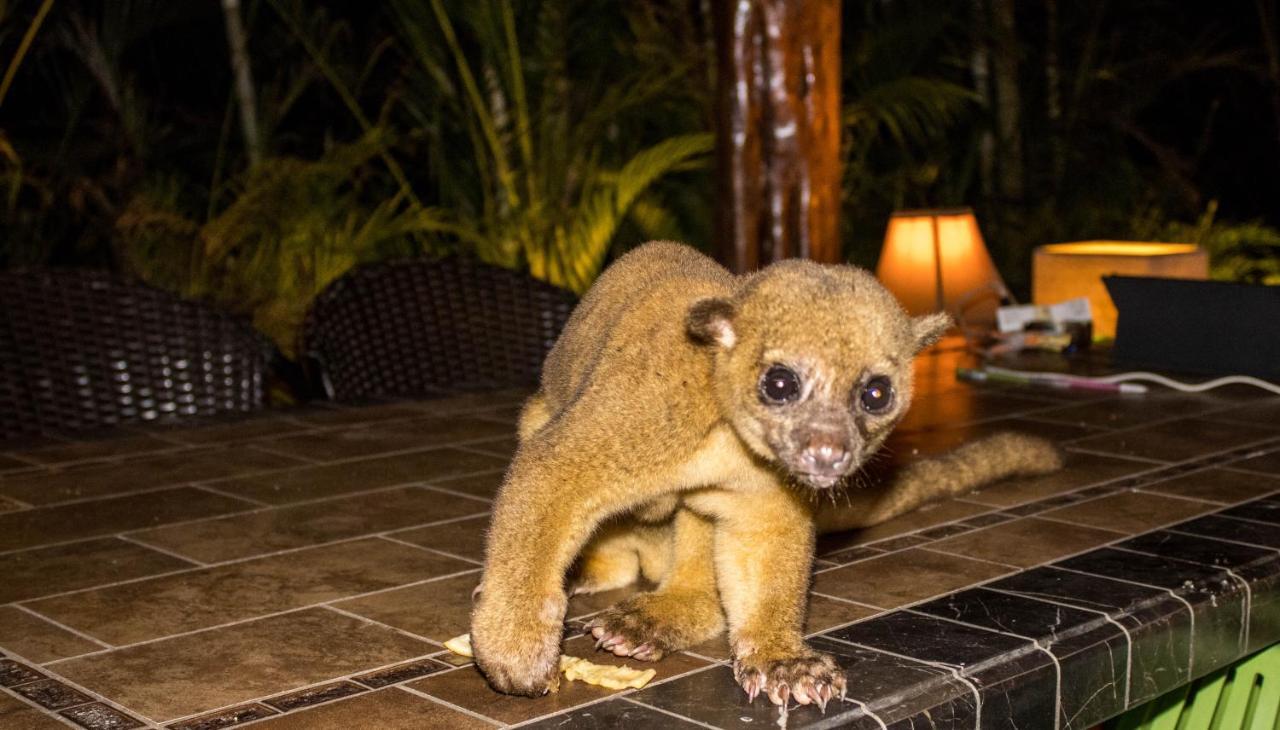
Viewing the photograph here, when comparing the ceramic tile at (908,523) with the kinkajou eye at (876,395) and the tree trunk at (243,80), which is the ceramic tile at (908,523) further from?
the tree trunk at (243,80)

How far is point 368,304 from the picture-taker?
4438mm

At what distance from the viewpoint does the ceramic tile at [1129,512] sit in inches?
109

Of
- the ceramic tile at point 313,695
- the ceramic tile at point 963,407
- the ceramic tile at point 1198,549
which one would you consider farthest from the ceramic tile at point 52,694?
the ceramic tile at point 963,407

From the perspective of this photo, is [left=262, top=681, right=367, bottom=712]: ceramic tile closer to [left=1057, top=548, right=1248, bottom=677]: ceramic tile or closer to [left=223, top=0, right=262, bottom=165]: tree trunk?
[left=1057, top=548, right=1248, bottom=677]: ceramic tile

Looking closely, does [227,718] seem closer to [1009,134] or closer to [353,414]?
[353,414]

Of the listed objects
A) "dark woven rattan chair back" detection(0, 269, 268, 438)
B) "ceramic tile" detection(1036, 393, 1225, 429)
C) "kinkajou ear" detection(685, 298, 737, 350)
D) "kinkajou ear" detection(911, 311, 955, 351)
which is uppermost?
"kinkajou ear" detection(685, 298, 737, 350)

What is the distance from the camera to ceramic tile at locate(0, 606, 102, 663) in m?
2.05

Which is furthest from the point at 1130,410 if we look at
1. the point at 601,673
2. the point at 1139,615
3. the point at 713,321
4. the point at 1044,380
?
the point at 601,673

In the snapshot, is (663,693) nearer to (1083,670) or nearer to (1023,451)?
(1083,670)

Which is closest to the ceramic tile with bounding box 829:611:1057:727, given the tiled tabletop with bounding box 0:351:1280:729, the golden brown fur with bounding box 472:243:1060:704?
the tiled tabletop with bounding box 0:351:1280:729

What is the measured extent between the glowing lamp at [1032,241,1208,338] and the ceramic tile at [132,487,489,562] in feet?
9.14

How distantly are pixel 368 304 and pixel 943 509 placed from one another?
2112 mm

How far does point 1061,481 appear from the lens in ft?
10.2

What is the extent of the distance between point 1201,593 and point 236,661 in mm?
1439
